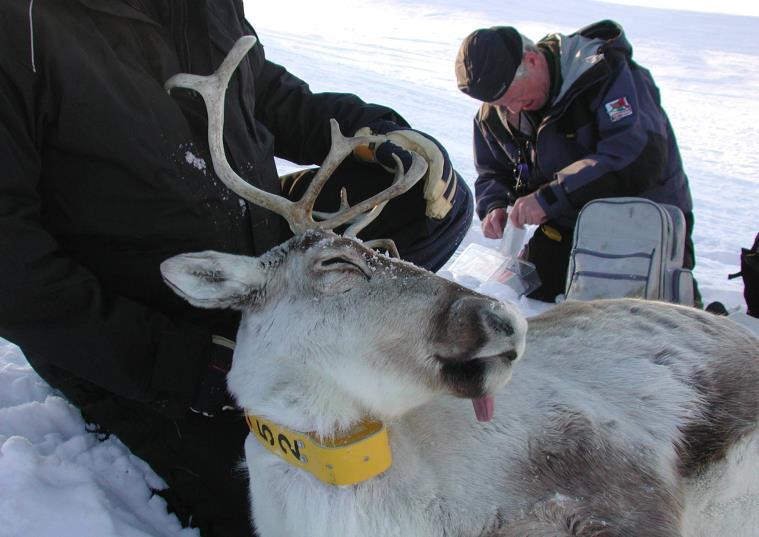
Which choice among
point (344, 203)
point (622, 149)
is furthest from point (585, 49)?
point (344, 203)

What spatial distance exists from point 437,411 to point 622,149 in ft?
8.78

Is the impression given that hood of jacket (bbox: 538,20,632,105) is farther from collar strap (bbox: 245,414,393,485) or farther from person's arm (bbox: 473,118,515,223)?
collar strap (bbox: 245,414,393,485)

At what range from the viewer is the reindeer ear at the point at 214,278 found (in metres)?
2.32

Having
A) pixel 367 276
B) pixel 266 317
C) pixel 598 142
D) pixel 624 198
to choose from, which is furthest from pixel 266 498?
pixel 598 142

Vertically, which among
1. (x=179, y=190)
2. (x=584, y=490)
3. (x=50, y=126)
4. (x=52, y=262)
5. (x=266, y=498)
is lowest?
(x=266, y=498)

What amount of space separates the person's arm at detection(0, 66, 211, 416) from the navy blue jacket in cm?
282

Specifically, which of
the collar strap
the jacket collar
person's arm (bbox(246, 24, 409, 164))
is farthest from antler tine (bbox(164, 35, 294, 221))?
person's arm (bbox(246, 24, 409, 164))

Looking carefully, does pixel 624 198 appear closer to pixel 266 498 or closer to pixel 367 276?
pixel 367 276

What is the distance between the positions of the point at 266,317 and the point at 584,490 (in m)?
1.26

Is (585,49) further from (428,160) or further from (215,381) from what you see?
(215,381)

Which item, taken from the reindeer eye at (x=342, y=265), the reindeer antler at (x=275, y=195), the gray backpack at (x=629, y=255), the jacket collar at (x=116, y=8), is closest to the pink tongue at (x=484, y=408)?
the reindeer eye at (x=342, y=265)

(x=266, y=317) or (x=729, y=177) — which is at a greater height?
(x=266, y=317)

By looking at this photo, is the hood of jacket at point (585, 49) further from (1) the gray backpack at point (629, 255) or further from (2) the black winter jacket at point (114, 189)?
(2) the black winter jacket at point (114, 189)

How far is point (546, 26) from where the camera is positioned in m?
21.6
